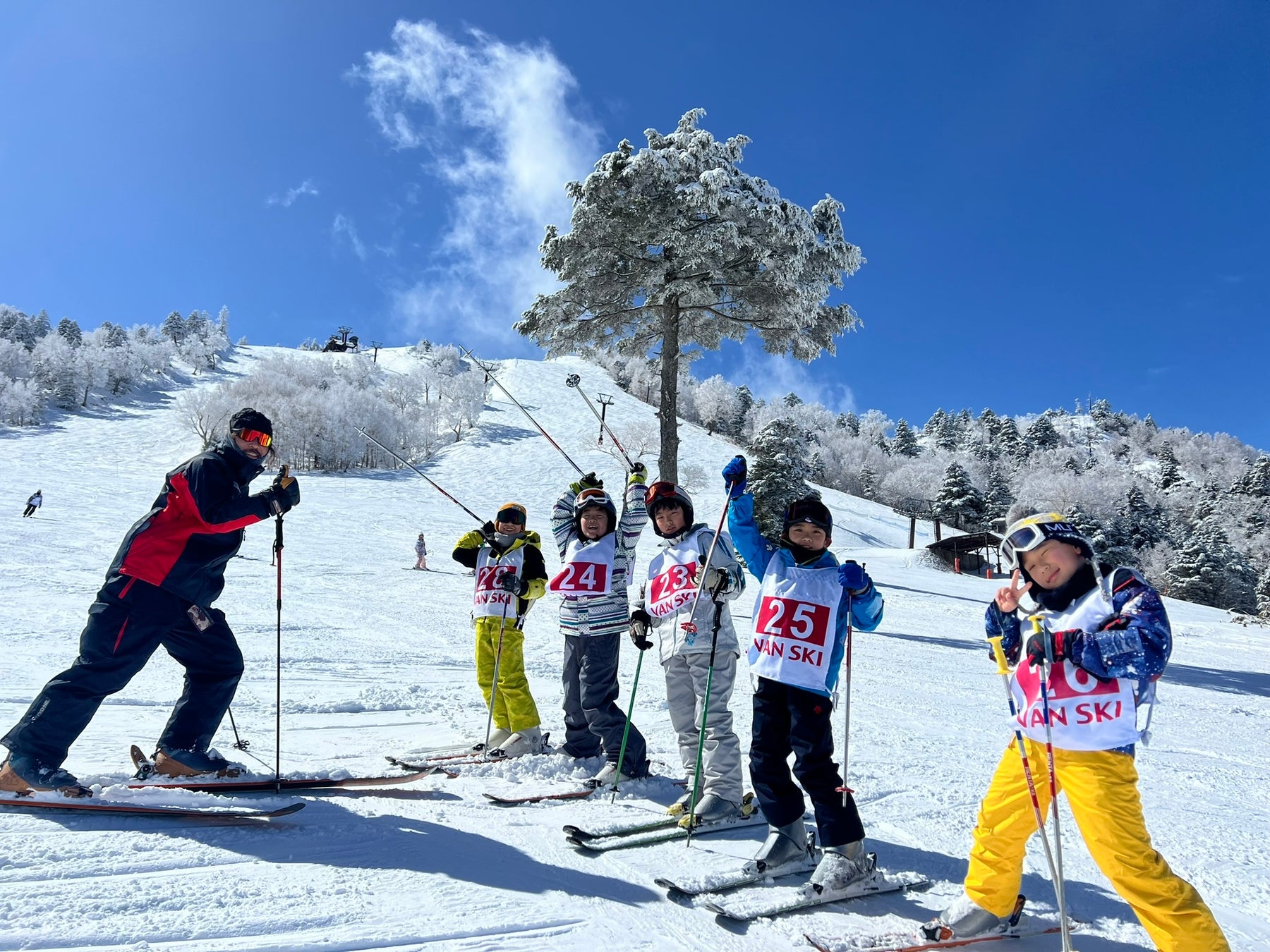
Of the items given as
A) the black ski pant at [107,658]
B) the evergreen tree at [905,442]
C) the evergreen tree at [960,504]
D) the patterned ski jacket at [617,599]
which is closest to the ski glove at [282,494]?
the black ski pant at [107,658]

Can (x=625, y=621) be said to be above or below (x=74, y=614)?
above

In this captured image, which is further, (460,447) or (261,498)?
(460,447)

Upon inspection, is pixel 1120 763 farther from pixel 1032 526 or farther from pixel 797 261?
pixel 797 261

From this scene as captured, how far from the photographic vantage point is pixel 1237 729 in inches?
311

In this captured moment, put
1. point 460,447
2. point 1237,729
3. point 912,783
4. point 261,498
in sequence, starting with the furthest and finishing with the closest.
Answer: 1. point 460,447
2. point 1237,729
3. point 912,783
4. point 261,498

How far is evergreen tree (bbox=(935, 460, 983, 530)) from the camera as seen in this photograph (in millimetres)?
50625

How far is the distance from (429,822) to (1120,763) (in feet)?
9.96

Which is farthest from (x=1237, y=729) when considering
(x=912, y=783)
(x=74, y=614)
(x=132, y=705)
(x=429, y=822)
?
(x=74, y=614)

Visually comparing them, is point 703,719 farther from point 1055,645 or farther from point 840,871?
point 1055,645

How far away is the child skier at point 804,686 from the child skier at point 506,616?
215cm

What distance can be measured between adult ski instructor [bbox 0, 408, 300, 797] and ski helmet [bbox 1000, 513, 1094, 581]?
3480mm

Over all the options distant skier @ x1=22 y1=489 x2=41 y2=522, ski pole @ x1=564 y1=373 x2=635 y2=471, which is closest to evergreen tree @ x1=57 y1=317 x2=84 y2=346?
distant skier @ x1=22 y1=489 x2=41 y2=522

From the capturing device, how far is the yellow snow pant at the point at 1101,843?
2262 mm

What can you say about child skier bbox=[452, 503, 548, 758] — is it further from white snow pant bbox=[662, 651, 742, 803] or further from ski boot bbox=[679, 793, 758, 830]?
ski boot bbox=[679, 793, 758, 830]
